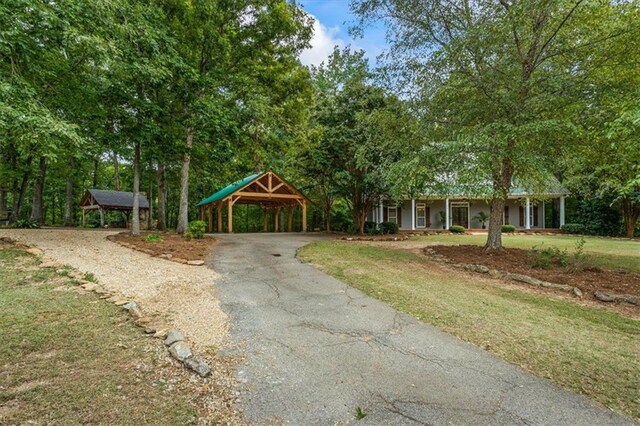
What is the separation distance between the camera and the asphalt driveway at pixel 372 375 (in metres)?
2.50

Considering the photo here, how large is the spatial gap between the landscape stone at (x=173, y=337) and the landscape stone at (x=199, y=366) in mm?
476

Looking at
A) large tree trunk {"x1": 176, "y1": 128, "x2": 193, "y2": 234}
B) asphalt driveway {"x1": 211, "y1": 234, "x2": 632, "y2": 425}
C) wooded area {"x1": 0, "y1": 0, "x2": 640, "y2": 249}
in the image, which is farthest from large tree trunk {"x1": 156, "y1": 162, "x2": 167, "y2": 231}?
asphalt driveway {"x1": 211, "y1": 234, "x2": 632, "y2": 425}

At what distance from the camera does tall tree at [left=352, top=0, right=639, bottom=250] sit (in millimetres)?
7234

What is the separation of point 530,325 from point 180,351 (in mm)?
4379

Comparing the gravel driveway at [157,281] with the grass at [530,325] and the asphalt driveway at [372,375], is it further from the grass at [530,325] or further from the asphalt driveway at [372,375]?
the grass at [530,325]

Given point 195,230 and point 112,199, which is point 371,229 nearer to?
point 195,230

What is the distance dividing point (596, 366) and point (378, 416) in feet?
8.13

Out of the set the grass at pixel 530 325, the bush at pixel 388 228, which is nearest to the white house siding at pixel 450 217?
the bush at pixel 388 228

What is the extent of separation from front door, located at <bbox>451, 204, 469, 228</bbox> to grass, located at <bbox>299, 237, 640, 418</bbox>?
1809 cm

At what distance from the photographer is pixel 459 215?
24547 millimetres

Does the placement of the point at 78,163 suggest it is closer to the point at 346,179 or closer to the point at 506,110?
the point at 346,179

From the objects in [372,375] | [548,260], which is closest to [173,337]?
[372,375]

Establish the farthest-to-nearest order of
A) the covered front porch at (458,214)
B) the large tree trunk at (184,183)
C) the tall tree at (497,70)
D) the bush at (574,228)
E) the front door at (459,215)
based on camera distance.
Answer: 1. the front door at (459,215)
2. the covered front porch at (458,214)
3. the bush at (574,228)
4. the large tree trunk at (184,183)
5. the tall tree at (497,70)

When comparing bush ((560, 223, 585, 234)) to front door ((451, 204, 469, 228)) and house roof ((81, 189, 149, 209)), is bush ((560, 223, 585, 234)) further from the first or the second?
house roof ((81, 189, 149, 209))
